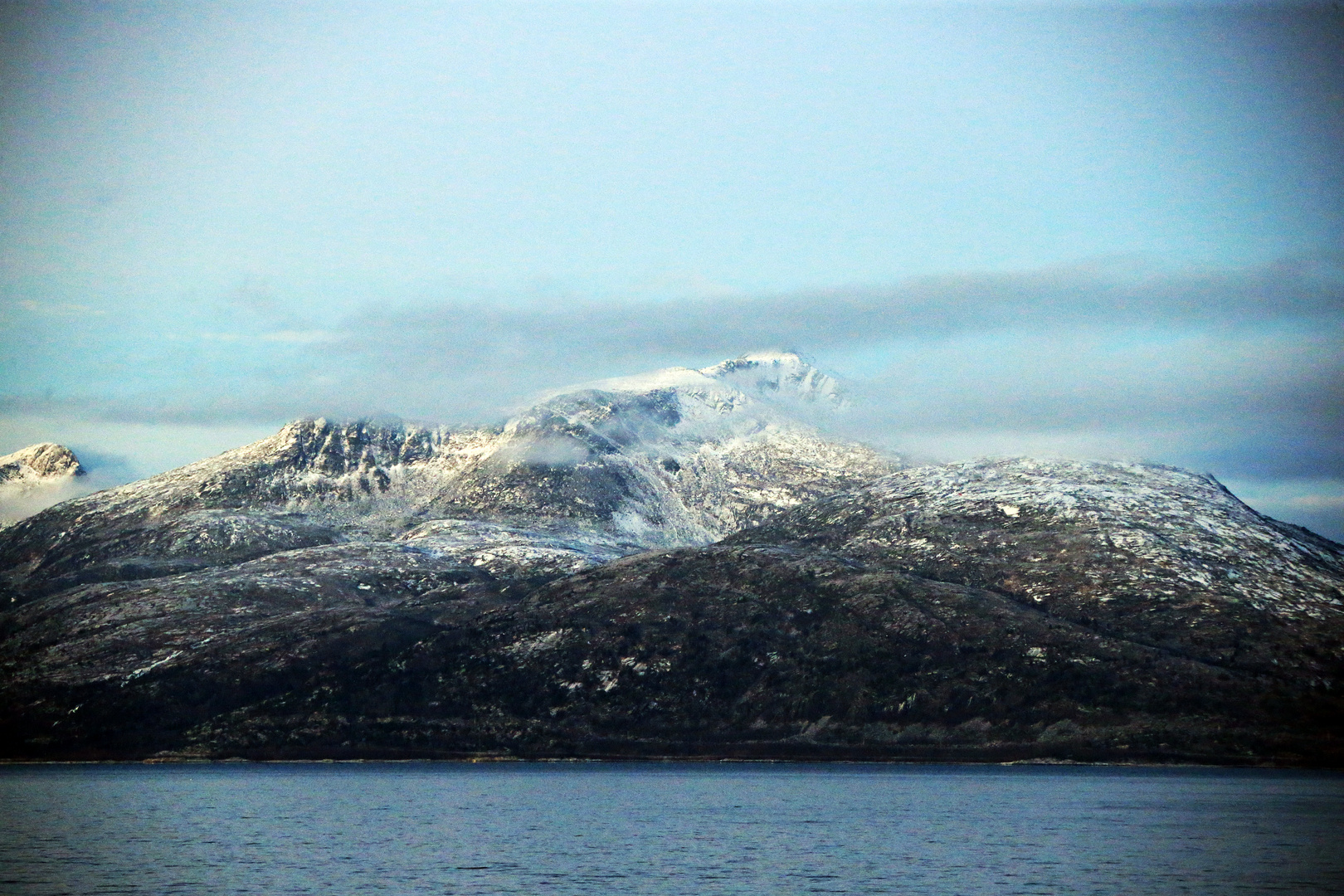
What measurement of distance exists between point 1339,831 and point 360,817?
121 meters

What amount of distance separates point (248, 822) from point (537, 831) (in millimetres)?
38350

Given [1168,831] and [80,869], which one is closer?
[80,869]

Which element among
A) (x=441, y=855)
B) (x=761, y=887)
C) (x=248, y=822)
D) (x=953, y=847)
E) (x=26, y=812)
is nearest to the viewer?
(x=761, y=887)

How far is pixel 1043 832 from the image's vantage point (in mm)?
168500

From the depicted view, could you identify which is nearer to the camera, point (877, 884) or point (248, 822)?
point (877, 884)

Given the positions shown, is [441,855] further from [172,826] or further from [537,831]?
[172,826]

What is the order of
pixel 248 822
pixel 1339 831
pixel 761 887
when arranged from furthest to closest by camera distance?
pixel 248 822, pixel 1339 831, pixel 761 887

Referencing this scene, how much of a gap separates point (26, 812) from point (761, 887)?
11825cm

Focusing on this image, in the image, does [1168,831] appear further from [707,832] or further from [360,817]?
[360,817]

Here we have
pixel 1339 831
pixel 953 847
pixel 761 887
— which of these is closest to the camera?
pixel 761 887

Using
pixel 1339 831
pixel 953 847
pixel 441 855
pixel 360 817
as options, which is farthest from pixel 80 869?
pixel 1339 831

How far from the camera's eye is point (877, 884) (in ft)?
396

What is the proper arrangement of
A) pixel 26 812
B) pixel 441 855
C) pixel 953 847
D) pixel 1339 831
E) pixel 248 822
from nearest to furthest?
pixel 441 855
pixel 953 847
pixel 1339 831
pixel 248 822
pixel 26 812

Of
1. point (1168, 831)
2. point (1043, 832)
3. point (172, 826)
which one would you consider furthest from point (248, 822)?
point (1168, 831)
